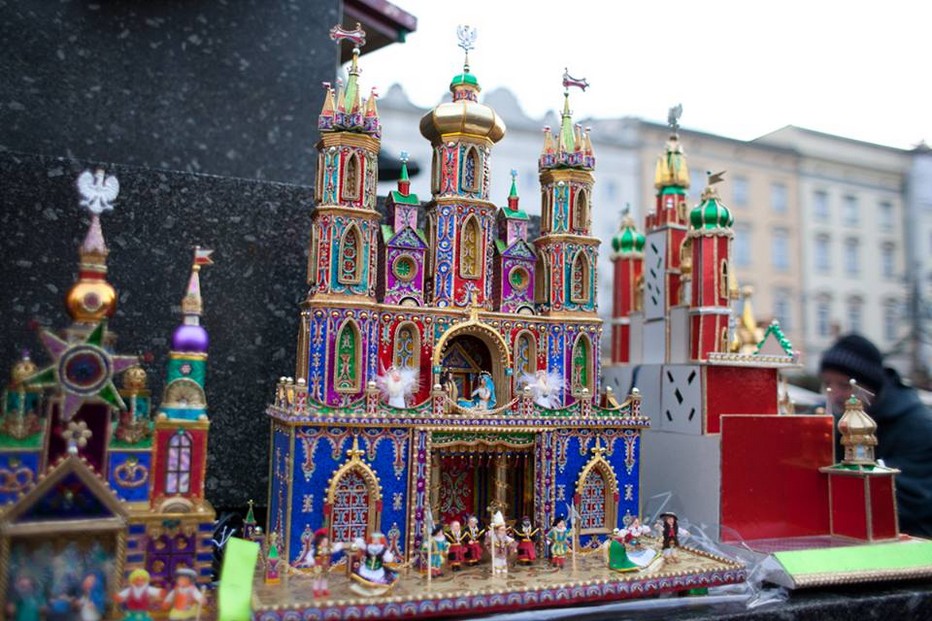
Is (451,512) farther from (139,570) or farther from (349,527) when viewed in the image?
(139,570)

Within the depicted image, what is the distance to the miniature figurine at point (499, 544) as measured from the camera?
8.70 metres

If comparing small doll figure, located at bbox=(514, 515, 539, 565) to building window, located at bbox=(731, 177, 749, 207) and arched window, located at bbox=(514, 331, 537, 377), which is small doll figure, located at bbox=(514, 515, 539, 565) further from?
building window, located at bbox=(731, 177, 749, 207)

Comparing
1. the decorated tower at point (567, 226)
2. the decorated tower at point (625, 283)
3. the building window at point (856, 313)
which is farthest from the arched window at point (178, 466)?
the building window at point (856, 313)

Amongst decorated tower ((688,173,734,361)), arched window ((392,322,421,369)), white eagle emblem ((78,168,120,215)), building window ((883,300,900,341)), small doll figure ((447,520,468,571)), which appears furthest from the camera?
building window ((883,300,900,341))

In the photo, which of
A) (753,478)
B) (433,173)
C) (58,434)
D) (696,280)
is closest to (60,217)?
(58,434)

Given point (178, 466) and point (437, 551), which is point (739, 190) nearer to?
A: point (437, 551)

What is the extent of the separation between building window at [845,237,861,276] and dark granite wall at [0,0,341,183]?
26297 millimetres

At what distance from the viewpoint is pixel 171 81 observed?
12016 mm

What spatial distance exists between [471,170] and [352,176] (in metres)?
1.61

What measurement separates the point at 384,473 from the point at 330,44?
812 cm

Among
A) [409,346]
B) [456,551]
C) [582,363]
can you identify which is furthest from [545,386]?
[456,551]

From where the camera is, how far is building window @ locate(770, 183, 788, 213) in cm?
3156

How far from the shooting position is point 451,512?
396 inches

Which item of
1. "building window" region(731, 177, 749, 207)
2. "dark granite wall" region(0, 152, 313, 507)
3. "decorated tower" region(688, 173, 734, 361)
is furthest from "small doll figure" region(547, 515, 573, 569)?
"building window" region(731, 177, 749, 207)
